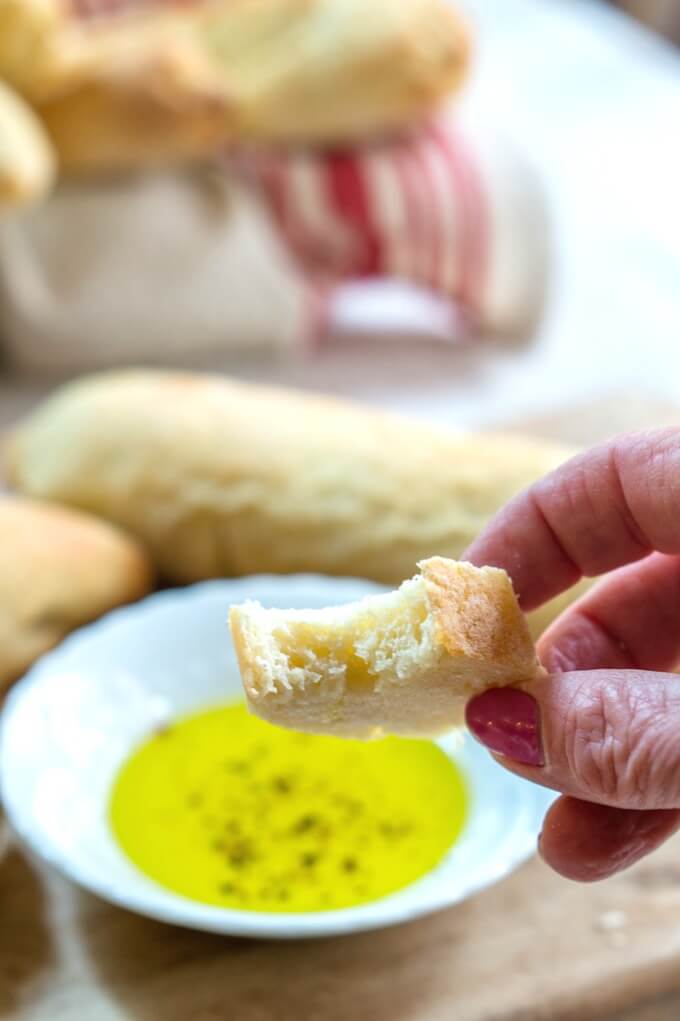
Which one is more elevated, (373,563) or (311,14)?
(311,14)

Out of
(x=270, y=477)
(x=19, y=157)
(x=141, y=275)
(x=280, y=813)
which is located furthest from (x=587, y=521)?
(x=141, y=275)

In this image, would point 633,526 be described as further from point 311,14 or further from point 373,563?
point 311,14

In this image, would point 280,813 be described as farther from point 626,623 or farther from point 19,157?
point 19,157

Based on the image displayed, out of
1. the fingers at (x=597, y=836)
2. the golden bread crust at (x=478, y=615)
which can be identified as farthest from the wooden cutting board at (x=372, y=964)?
the golden bread crust at (x=478, y=615)

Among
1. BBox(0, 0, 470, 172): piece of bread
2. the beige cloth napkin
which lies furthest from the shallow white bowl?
BBox(0, 0, 470, 172): piece of bread

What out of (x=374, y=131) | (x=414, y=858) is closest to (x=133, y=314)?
(x=374, y=131)

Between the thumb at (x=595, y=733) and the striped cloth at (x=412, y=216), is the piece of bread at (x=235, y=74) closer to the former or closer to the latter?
the striped cloth at (x=412, y=216)
